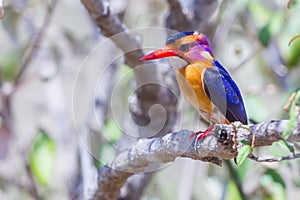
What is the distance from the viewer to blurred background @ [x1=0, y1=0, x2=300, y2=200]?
207 centimetres

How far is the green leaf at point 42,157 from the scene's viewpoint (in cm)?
221

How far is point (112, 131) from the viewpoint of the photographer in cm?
207

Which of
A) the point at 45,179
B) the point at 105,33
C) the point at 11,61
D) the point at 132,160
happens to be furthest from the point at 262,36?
the point at 11,61

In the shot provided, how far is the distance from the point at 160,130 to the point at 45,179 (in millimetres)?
468

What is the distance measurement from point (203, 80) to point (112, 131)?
1.89 feet

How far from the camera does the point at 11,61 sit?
8.73ft

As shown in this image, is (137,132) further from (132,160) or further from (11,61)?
(11,61)

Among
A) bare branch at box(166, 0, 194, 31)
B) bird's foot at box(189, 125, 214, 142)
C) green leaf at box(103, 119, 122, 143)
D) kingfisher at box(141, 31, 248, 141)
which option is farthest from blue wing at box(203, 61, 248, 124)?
green leaf at box(103, 119, 122, 143)

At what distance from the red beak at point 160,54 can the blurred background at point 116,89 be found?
35 cm

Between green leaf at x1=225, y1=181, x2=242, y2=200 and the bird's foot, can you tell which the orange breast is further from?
green leaf at x1=225, y1=181, x2=242, y2=200

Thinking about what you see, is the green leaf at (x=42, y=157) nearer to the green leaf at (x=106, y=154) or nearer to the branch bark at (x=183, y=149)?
the green leaf at (x=106, y=154)

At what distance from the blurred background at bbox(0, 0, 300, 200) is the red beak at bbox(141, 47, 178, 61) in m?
0.35

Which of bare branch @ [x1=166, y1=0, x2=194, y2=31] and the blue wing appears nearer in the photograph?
the blue wing

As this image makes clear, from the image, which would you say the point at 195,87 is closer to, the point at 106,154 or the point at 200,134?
the point at 200,134
